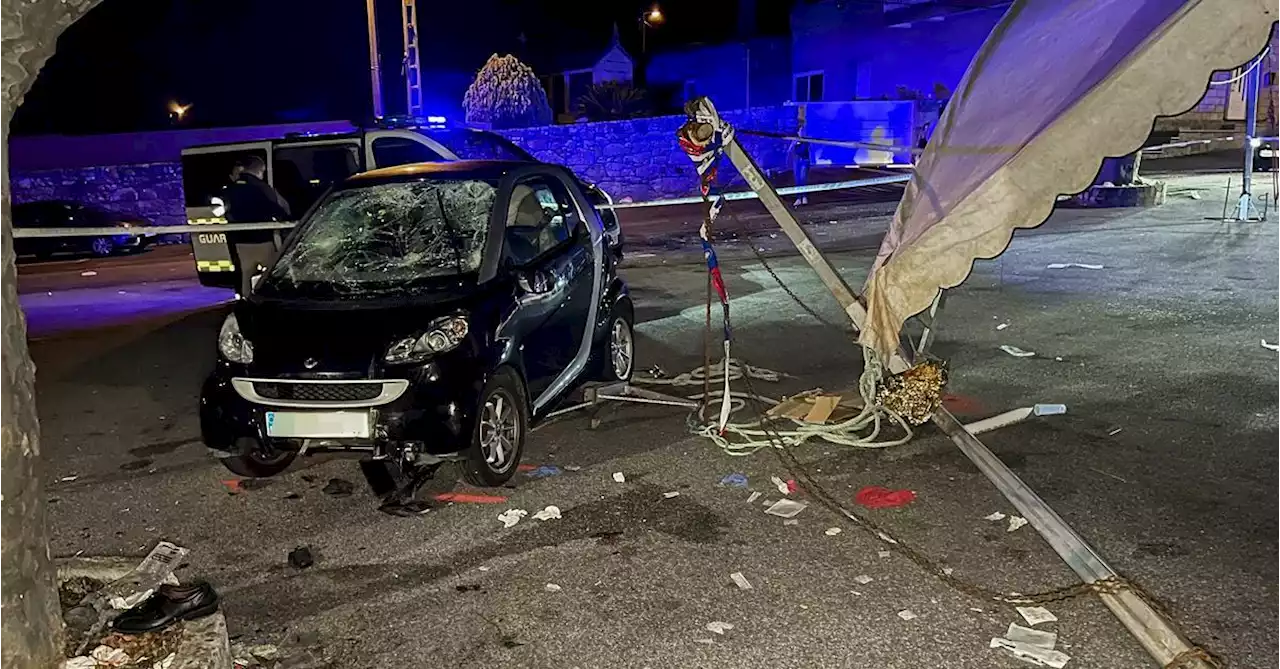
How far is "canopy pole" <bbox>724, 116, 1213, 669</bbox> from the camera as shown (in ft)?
12.4

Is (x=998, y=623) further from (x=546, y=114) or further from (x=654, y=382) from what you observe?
(x=546, y=114)

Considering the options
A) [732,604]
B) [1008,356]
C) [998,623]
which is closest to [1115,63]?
[998,623]

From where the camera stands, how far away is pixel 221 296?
44.7 ft

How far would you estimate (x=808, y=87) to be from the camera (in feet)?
126

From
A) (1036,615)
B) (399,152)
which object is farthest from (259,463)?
(399,152)

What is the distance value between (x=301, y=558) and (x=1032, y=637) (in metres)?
3.30

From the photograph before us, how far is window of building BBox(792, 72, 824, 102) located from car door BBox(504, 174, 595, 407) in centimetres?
3224

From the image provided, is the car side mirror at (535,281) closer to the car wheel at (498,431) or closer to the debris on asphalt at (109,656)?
the car wheel at (498,431)

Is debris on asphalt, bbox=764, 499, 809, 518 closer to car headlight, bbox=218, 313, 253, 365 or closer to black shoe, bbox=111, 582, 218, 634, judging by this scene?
black shoe, bbox=111, 582, 218, 634

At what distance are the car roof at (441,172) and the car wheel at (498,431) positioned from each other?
5.01ft

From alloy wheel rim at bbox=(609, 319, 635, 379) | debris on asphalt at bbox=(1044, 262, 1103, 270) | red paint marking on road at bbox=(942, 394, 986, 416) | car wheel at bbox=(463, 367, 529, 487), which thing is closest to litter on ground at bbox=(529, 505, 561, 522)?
car wheel at bbox=(463, 367, 529, 487)

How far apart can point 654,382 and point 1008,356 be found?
9.81 ft

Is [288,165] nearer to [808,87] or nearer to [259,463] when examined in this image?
[259,463]

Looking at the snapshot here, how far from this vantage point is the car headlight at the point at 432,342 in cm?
542
